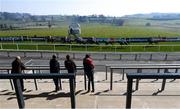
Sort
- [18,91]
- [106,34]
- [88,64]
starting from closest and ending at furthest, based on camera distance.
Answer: [18,91], [88,64], [106,34]

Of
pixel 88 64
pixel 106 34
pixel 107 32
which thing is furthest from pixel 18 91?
pixel 107 32

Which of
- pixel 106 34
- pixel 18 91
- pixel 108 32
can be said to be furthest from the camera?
pixel 108 32

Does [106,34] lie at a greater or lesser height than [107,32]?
greater

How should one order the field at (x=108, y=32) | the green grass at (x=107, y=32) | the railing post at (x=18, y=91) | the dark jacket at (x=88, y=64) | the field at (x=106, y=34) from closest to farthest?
the railing post at (x=18, y=91)
the dark jacket at (x=88, y=64)
the field at (x=106, y=34)
the green grass at (x=107, y=32)
the field at (x=108, y=32)

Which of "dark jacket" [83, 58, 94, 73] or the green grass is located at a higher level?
"dark jacket" [83, 58, 94, 73]

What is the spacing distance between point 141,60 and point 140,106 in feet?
50.9

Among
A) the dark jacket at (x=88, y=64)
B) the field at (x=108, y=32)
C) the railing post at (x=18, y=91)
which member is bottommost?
the field at (x=108, y=32)

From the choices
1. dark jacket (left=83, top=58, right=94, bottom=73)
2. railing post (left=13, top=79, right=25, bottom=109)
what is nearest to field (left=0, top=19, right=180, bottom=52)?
dark jacket (left=83, top=58, right=94, bottom=73)

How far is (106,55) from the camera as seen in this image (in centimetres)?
2245

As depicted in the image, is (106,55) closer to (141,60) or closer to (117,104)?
(141,60)

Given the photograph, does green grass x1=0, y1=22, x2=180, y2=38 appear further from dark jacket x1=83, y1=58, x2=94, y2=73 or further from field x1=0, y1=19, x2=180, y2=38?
dark jacket x1=83, y1=58, x2=94, y2=73

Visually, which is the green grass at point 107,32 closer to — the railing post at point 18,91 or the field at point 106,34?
the field at point 106,34

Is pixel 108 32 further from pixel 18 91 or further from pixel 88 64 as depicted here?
pixel 18 91

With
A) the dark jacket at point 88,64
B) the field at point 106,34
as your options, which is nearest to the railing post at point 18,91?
the dark jacket at point 88,64
